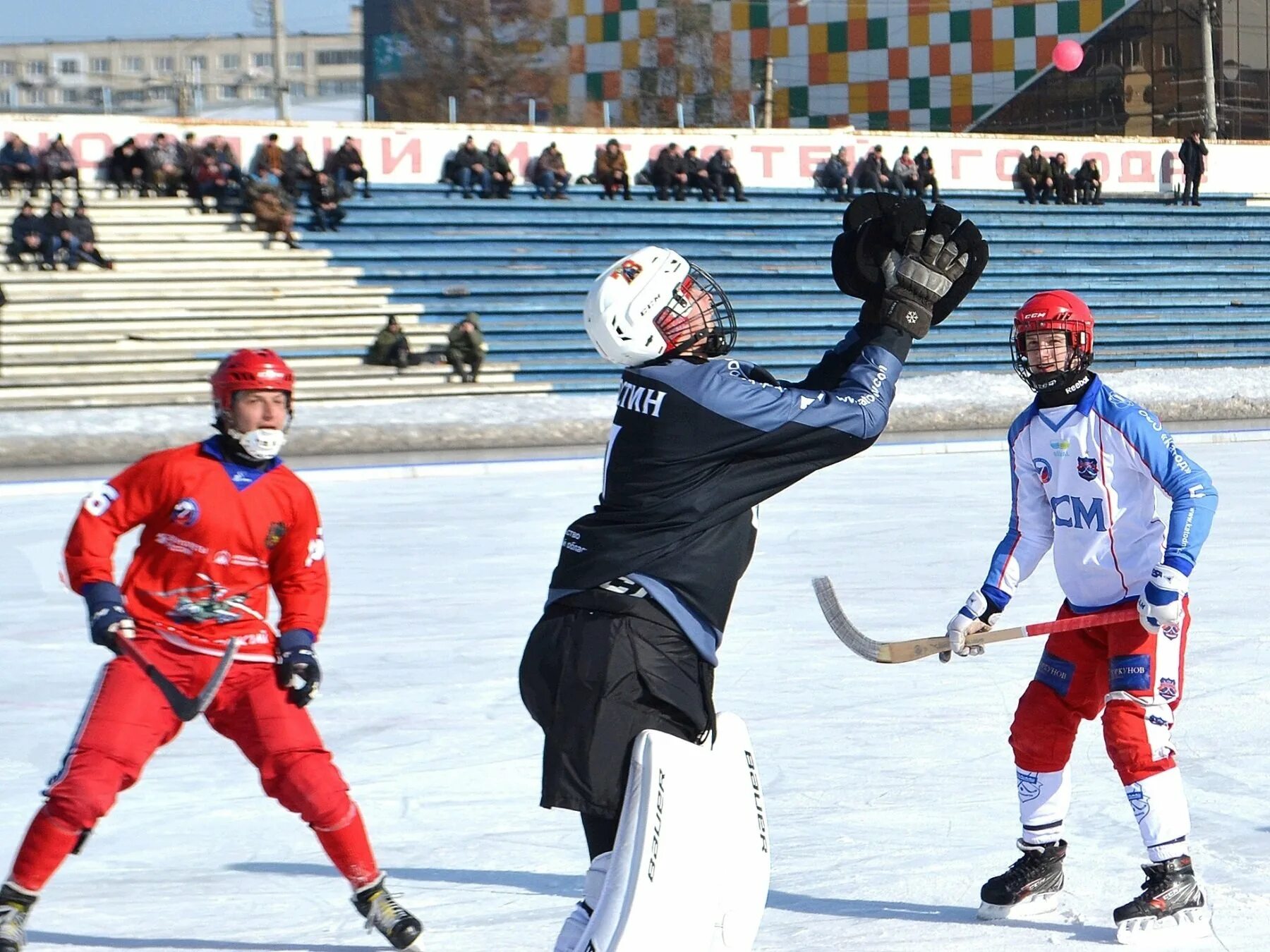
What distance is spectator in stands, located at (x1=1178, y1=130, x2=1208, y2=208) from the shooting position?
23312 mm

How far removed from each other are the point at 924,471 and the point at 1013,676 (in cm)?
683

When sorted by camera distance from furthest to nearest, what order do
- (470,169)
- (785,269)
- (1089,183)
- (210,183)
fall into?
(1089,183) → (785,269) → (470,169) → (210,183)

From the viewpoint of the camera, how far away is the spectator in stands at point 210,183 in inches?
704

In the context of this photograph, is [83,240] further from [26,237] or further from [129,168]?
[129,168]

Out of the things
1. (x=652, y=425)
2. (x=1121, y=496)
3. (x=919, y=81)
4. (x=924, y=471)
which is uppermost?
(x=919, y=81)

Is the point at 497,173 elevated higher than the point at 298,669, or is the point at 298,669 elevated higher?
the point at 497,173

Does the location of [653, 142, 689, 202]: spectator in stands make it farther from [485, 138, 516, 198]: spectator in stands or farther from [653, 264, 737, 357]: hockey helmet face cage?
[653, 264, 737, 357]: hockey helmet face cage

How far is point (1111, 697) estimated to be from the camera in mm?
3254

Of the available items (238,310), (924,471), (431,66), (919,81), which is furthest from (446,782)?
(431,66)

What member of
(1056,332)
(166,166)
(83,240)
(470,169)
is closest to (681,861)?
(1056,332)

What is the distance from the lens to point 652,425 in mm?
2480

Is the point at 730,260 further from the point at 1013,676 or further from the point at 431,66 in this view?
the point at 431,66

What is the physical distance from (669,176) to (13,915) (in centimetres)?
1794

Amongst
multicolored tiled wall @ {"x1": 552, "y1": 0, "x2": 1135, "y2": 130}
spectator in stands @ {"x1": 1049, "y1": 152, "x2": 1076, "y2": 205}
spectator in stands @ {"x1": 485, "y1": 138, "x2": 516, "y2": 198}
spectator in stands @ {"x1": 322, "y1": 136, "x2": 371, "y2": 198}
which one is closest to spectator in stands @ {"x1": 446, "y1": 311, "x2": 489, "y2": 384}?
spectator in stands @ {"x1": 322, "y1": 136, "x2": 371, "y2": 198}
